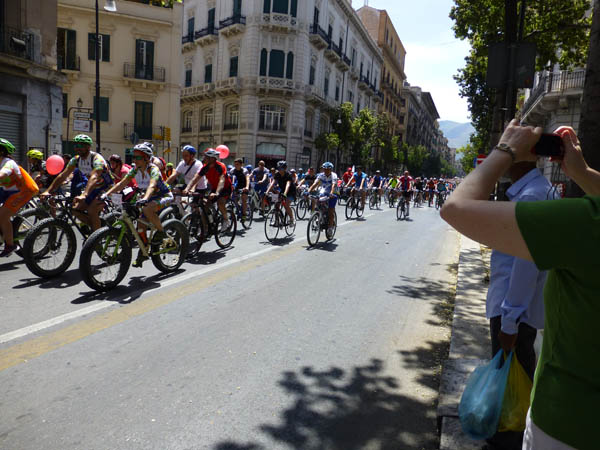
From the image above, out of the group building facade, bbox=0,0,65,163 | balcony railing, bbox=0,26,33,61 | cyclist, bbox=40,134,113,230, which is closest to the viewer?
cyclist, bbox=40,134,113,230

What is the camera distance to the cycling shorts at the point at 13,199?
21.5 feet

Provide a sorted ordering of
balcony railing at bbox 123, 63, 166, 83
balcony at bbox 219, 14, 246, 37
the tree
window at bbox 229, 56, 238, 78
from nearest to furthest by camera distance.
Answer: the tree < balcony railing at bbox 123, 63, 166, 83 < balcony at bbox 219, 14, 246, 37 < window at bbox 229, 56, 238, 78

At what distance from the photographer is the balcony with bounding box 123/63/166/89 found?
100 ft

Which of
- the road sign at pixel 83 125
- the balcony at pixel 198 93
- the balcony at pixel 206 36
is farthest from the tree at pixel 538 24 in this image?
the balcony at pixel 206 36

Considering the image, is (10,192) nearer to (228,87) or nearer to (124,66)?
(124,66)

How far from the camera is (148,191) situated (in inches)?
247

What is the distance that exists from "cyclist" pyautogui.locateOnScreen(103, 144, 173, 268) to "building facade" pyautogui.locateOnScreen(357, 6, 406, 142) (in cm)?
5783

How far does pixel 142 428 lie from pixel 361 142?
4082 centimetres

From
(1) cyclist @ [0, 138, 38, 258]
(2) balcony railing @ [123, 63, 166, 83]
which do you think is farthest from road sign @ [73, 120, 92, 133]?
(2) balcony railing @ [123, 63, 166, 83]

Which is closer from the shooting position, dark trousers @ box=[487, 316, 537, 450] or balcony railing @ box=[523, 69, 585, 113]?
dark trousers @ box=[487, 316, 537, 450]

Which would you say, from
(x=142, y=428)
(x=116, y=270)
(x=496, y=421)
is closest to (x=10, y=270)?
(x=116, y=270)

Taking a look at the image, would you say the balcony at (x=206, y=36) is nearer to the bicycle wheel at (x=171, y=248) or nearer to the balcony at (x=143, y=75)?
the balcony at (x=143, y=75)

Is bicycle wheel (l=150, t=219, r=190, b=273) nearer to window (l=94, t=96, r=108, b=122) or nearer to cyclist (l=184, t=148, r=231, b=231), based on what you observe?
cyclist (l=184, t=148, r=231, b=231)

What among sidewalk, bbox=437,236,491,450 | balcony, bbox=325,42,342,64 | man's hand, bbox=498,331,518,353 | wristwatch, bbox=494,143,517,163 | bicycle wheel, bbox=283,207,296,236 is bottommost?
sidewalk, bbox=437,236,491,450
